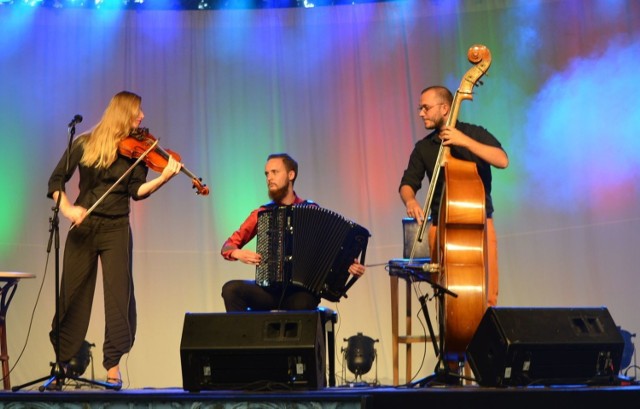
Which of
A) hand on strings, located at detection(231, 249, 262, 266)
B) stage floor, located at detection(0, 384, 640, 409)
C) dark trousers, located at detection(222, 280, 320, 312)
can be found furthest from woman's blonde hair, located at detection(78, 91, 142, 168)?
stage floor, located at detection(0, 384, 640, 409)

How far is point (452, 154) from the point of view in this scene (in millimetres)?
4031

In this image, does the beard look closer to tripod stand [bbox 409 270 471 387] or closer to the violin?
the violin

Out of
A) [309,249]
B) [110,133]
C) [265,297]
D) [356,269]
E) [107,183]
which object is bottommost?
[265,297]

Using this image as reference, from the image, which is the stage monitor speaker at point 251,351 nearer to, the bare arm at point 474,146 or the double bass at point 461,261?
the double bass at point 461,261

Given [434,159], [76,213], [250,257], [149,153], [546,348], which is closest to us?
[546,348]

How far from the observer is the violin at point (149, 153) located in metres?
3.68

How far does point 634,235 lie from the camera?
587cm

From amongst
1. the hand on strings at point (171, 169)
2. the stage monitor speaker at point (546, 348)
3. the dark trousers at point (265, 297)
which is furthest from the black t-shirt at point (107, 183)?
the stage monitor speaker at point (546, 348)

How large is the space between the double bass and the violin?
110cm

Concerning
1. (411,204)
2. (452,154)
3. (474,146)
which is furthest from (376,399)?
(452,154)

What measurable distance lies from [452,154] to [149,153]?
4.88 feet

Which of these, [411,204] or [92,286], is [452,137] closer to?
[411,204]

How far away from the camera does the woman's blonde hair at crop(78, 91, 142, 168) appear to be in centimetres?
377

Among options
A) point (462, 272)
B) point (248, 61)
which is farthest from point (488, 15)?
point (462, 272)
